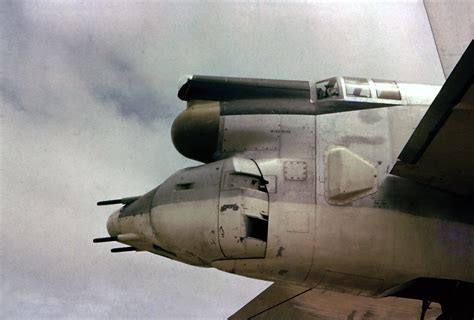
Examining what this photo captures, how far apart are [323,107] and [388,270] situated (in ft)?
6.82

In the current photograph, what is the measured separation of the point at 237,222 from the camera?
634 cm

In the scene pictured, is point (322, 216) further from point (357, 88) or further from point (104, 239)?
point (104, 239)

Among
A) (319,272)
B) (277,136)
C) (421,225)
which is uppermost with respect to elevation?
(277,136)

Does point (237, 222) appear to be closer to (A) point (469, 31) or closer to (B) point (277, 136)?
(B) point (277, 136)

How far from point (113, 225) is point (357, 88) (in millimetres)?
3571

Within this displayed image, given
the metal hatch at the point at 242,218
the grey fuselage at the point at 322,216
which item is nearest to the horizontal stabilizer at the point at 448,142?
the grey fuselage at the point at 322,216

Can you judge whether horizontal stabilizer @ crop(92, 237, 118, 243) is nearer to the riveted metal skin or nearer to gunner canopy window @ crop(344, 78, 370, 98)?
the riveted metal skin

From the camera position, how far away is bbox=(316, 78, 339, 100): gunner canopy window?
7.29 meters

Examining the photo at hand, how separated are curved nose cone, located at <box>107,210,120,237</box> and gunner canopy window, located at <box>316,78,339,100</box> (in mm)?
3032

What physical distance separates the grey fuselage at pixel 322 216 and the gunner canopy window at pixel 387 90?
1.32 ft

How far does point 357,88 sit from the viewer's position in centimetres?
730

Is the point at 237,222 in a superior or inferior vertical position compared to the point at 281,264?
superior

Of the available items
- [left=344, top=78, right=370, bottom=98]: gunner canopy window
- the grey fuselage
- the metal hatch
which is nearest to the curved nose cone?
the grey fuselage

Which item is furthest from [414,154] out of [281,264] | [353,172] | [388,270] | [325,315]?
[325,315]
